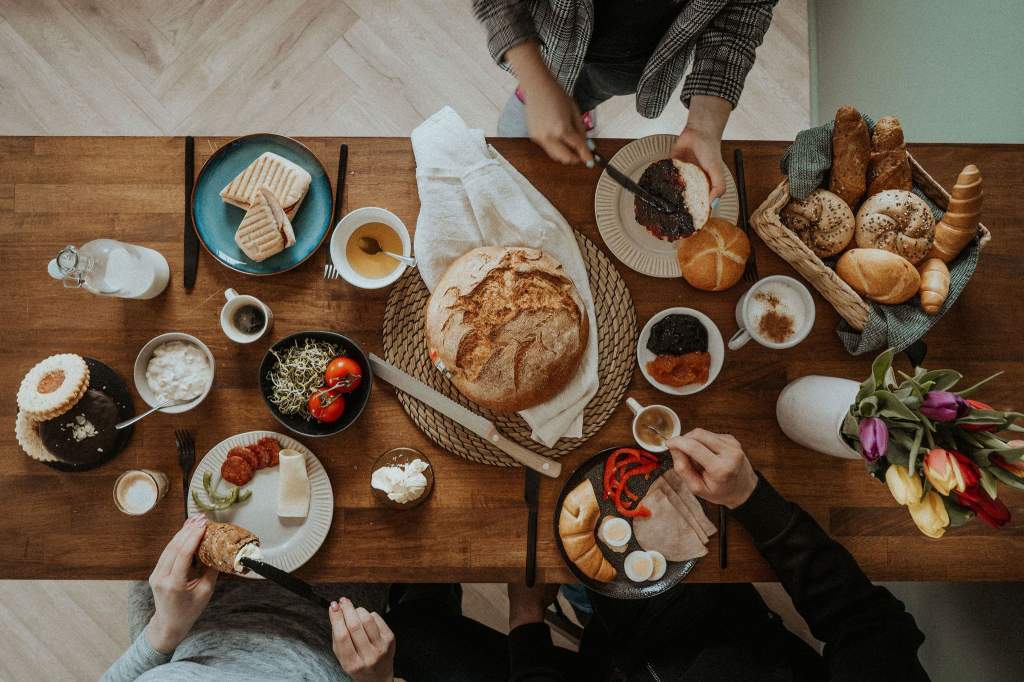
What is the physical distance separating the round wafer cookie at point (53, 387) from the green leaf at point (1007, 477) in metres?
1.95

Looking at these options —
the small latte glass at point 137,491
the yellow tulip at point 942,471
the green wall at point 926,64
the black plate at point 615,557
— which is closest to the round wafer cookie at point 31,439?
the small latte glass at point 137,491

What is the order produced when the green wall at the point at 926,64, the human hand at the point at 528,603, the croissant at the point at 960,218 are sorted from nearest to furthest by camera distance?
the croissant at the point at 960,218
the green wall at the point at 926,64
the human hand at the point at 528,603

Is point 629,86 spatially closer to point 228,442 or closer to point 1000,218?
point 1000,218

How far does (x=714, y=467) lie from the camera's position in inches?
53.8

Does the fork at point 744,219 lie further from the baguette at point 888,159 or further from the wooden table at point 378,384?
the baguette at point 888,159

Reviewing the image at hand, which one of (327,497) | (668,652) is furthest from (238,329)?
(668,652)

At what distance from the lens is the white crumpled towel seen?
1474 mm

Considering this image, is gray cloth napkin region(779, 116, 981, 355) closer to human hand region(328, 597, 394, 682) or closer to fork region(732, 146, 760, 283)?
fork region(732, 146, 760, 283)

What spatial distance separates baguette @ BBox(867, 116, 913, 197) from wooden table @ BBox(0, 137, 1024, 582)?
0.78 feet

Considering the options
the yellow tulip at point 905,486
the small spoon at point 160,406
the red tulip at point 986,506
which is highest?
the red tulip at point 986,506

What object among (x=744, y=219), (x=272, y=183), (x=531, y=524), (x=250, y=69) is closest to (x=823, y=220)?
(x=744, y=219)

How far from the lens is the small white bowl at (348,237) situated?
1485 millimetres

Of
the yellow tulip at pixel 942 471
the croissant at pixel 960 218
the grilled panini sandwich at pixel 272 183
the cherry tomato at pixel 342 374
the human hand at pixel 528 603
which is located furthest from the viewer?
the human hand at pixel 528 603

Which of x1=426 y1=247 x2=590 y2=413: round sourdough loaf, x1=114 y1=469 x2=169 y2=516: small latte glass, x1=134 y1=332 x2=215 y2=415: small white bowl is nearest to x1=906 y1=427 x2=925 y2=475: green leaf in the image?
x1=426 y1=247 x2=590 y2=413: round sourdough loaf
